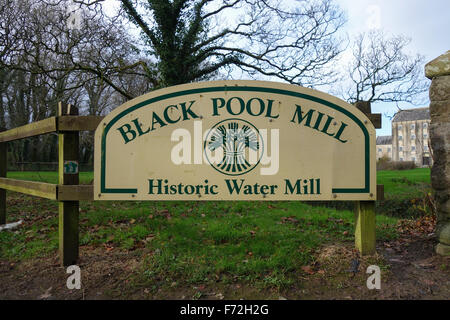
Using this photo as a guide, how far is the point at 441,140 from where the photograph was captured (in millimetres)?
3150

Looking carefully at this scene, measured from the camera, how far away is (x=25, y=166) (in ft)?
78.2

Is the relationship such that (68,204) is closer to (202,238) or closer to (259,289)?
(202,238)

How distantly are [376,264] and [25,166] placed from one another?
28.2 meters

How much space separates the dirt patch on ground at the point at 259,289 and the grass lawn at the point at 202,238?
121 millimetres

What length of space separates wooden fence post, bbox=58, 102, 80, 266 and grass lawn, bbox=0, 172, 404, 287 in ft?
1.56

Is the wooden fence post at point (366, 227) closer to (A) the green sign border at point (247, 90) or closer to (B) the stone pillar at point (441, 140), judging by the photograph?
(A) the green sign border at point (247, 90)

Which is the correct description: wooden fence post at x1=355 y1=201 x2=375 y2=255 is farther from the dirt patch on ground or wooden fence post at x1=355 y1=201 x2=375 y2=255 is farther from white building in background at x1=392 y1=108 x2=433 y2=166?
white building in background at x1=392 y1=108 x2=433 y2=166

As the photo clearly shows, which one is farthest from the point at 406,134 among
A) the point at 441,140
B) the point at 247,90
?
the point at 247,90

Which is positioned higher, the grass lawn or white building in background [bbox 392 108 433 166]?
white building in background [bbox 392 108 433 166]

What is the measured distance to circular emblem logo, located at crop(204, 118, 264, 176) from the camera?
289 cm

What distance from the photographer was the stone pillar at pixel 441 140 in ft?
10.2

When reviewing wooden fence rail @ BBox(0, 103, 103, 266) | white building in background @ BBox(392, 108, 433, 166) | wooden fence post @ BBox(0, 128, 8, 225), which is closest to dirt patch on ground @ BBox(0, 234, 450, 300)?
wooden fence rail @ BBox(0, 103, 103, 266)

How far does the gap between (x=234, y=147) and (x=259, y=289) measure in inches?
54.6
